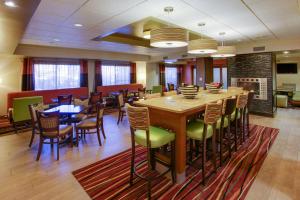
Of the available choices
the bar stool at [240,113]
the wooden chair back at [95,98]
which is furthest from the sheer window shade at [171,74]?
the bar stool at [240,113]

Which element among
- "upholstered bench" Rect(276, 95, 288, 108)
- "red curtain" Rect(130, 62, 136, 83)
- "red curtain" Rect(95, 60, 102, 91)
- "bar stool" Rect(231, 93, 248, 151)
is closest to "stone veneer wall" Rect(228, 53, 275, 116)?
"upholstered bench" Rect(276, 95, 288, 108)

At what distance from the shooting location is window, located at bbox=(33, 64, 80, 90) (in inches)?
268

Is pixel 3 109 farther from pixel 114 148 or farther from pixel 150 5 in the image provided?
pixel 150 5

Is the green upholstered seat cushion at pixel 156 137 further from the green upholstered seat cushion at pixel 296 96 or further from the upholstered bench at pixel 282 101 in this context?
the green upholstered seat cushion at pixel 296 96

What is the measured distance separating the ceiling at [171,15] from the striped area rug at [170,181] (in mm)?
2584

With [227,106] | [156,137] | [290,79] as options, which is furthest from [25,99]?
[290,79]

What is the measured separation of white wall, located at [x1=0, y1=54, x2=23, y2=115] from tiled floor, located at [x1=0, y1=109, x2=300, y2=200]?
271cm

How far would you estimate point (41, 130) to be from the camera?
129 inches

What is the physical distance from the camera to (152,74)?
416 inches

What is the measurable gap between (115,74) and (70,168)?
6.61 metres

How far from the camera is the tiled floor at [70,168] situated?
7.39 feet

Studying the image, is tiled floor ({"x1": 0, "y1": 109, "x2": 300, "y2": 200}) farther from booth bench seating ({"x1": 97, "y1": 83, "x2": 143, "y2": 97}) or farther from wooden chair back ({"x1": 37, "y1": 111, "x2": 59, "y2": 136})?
booth bench seating ({"x1": 97, "y1": 83, "x2": 143, "y2": 97})

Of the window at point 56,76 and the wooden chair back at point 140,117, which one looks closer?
the wooden chair back at point 140,117

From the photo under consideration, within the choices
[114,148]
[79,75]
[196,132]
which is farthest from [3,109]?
[196,132]
